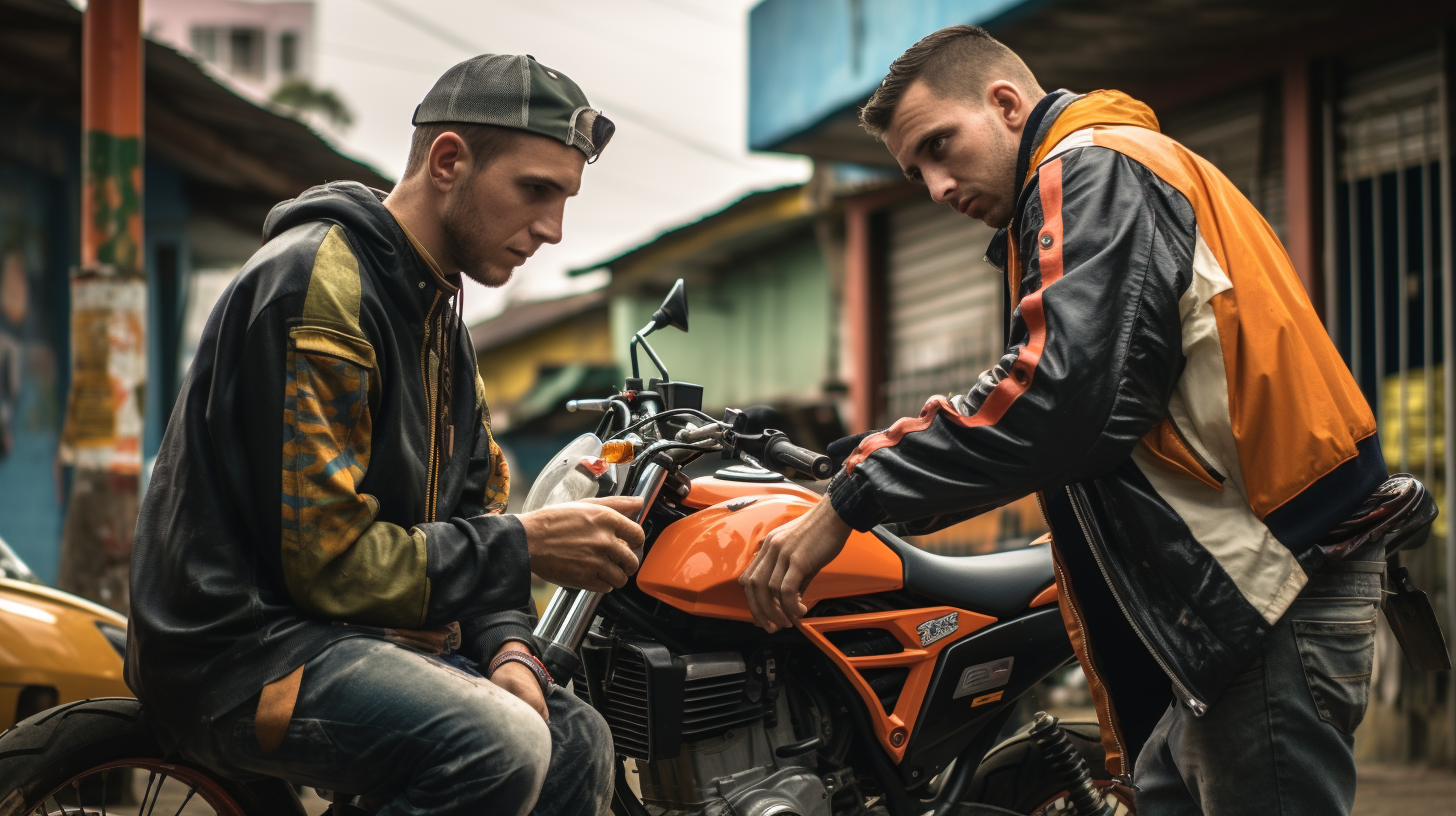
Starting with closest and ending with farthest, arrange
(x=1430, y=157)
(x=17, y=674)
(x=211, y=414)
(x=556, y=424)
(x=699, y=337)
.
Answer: (x=211, y=414) < (x=17, y=674) < (x=1430, y=157) < (x=699, y=337) < (x=556, y=424)

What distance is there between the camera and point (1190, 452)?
7.36 ft

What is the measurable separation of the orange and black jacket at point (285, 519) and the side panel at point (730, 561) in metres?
0.65

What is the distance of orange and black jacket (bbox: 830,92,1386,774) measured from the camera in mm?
2188

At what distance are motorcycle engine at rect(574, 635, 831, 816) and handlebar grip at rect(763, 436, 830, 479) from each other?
0.43m

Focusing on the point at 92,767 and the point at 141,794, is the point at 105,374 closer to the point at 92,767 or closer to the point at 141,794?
the point at 141,794

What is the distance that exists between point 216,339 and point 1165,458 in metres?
1.59

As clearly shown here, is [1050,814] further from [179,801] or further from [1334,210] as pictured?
[1334,210]

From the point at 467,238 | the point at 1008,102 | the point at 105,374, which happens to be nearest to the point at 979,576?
the point at 1008,102

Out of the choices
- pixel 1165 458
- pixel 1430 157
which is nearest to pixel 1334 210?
pixel 1430 157

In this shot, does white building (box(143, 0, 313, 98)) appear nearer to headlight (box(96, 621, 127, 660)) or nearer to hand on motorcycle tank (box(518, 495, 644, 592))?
headlight (box(96, 621, 127, 660))

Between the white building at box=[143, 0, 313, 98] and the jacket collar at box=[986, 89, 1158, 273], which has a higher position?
the white building at box=[143, 0, 313, 98]

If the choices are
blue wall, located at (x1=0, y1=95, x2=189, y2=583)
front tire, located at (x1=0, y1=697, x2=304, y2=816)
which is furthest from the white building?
front tire, located at (x1=0, y1=697, x2=304, y2=816)

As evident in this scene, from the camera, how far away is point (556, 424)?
71.5ft

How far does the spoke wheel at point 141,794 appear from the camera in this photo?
7.06 ft
